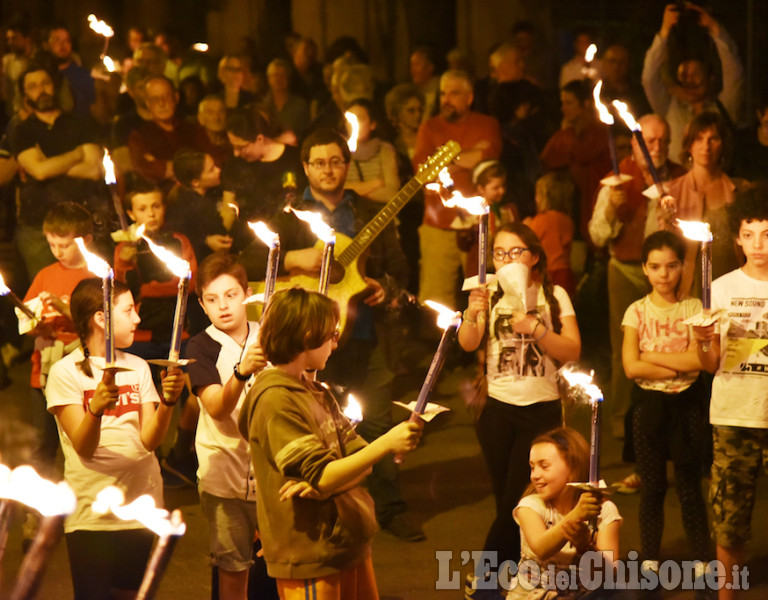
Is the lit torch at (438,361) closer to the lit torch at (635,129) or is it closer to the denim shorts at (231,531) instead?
the denim shorts at (231,531)

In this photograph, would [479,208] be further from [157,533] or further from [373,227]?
[157,533]

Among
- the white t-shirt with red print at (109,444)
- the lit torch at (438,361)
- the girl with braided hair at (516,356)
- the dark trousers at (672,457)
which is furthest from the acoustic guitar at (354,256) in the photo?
the lit torch at (438,361)

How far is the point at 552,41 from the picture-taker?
1357cm

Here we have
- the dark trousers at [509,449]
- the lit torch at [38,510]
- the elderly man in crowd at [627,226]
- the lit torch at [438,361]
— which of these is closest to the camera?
the lit torch at [38,510]

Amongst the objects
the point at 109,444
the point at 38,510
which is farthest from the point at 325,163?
the point at 38,510

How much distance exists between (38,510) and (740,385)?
3340 mm

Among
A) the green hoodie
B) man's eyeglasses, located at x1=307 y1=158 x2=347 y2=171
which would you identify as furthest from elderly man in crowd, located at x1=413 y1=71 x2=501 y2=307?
the green hoodie

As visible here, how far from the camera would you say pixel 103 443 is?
418 cm

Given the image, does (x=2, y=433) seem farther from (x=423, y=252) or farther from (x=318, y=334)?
(x=318, y=334)

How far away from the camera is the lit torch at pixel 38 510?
1.94 m

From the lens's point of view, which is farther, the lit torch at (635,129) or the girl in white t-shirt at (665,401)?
the girl in white t-shirt at (665,401)

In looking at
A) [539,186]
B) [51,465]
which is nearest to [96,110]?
[539,186]

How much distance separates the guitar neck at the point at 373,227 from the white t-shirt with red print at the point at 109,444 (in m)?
1.75

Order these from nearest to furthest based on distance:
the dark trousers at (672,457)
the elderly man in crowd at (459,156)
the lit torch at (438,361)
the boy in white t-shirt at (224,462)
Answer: the lit torch at (438,361), the boy in white t-shirt at (224,462), the dark trousers at (672,457), the elderly man in crowd at (459,156)
